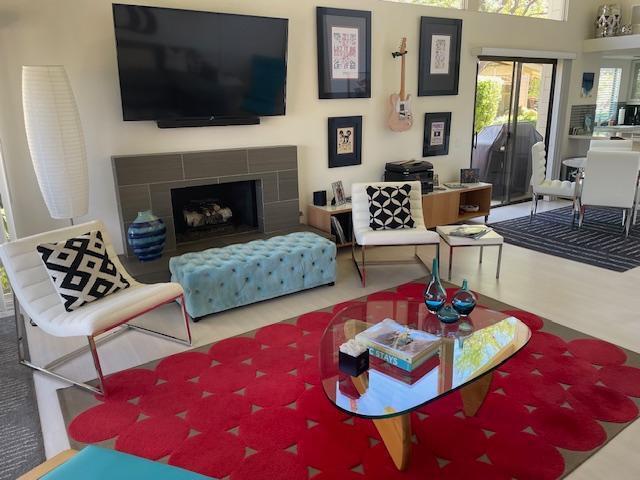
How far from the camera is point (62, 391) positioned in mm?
2662

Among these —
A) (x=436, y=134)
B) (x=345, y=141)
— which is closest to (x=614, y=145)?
(x=436, y=134)

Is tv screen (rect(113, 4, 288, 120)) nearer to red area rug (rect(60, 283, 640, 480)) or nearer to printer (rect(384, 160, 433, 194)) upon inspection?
printer (rect(384, 160, 433, 194))

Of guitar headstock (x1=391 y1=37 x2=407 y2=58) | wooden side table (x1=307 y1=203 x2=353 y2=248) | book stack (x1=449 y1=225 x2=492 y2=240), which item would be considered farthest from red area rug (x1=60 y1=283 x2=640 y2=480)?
guitar headstock (x1=391 y1=37 x2=407 y2=58)

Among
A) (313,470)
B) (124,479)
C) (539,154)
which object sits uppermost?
(539,154)

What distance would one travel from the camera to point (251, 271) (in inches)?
141

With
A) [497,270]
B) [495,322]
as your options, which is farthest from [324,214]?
[495,322]

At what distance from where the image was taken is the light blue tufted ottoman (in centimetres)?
340

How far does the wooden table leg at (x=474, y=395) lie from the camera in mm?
2320

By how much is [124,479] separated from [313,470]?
0.84 metres

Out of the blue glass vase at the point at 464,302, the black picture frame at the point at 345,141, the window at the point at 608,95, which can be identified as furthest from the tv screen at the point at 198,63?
the window at the point at 608,95

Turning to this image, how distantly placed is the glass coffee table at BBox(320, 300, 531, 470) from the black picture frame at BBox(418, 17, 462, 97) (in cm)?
361

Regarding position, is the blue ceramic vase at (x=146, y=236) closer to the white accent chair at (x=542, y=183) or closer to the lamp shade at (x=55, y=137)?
the lamp shade at (x=55, y=137)

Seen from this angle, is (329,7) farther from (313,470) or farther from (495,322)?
(313,470)

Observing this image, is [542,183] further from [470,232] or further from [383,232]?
[383,232]
